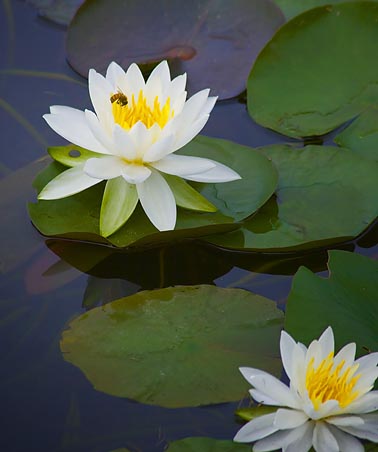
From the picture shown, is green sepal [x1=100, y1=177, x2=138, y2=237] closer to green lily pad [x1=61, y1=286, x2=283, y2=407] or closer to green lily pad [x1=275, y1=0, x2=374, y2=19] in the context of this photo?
green lily pad [x1=61, y1=286, x2=283, y2=407]

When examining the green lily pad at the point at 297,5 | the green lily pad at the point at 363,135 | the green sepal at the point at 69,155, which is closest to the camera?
the green sepal at the point at 69,155

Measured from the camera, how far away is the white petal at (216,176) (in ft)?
6.84

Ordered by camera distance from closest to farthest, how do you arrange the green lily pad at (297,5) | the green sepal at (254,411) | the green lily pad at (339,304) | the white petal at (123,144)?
the green sepal at (254,411) → the green lily pad at (339,304) → the white petal at (123,144) → the green lily pad at (297,5)

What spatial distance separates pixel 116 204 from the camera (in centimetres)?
204

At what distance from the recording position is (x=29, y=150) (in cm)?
238

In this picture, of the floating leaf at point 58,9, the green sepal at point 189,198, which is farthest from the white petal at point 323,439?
the floating leaf at point 58,9

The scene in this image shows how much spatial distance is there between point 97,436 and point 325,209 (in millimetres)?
940

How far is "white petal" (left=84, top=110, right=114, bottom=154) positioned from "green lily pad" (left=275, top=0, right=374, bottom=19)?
1194 mm

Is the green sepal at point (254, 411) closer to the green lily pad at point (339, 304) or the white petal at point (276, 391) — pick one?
the white petal at point (276, 391)

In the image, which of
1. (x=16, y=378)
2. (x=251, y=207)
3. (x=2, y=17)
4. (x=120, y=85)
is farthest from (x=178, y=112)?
(x=2, y=17)

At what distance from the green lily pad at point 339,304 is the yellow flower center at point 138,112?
595mm

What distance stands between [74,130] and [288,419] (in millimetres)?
1012

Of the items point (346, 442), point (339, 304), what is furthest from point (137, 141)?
point (346, 442)

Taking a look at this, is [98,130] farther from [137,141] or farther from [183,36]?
[183,36]
